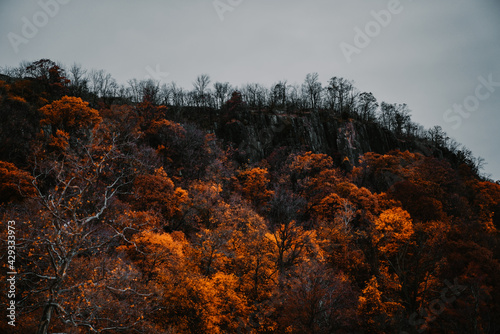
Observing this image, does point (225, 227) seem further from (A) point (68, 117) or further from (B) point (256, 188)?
(A) point (68, 117)

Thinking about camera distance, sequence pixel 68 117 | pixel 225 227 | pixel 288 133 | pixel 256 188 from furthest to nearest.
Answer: pixel 288 133 < pixel 256 188 < pixel 68 117 < pixel 225 227

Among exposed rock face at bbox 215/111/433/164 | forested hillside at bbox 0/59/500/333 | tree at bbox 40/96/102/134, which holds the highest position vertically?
exposed rock face at bbox 215/111/433/164

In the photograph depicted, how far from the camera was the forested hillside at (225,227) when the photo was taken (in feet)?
47.1

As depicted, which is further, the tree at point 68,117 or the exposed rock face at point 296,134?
the exposed rock face at point 296,134

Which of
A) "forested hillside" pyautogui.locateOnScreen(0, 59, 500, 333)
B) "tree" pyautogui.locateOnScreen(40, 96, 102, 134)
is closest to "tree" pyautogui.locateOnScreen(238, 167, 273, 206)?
"forested hillside" pyautogui.locateOnScreen(0, 59, 500, 333)

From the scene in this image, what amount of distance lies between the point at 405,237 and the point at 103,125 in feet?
133

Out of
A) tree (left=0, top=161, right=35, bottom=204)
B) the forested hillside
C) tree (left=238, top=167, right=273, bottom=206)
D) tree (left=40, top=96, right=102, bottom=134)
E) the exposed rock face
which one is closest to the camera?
the forested hillside

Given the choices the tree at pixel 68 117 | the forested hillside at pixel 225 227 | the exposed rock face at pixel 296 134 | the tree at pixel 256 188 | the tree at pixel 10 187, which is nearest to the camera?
the forested hillside at pixel 225 227

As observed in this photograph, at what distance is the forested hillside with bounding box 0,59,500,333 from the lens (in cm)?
1434

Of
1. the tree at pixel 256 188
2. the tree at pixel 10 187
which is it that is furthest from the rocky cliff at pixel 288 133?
the tree at pixel 10 187

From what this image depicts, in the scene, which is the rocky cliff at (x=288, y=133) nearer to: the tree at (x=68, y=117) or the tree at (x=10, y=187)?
the tree at (x=68, y=117)

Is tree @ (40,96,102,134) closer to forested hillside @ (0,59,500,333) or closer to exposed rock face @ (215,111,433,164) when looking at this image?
forested hillside @ (0,59,500,333)

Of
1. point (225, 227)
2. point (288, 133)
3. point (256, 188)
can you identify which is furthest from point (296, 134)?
point (225, 227)

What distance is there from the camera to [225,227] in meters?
27.8
